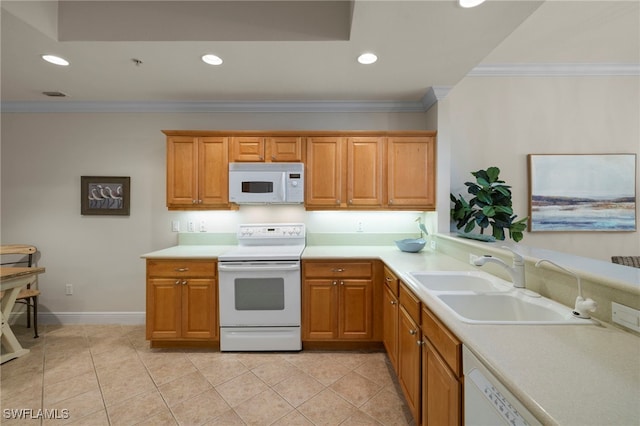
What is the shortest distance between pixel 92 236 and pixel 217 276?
1.91 metres

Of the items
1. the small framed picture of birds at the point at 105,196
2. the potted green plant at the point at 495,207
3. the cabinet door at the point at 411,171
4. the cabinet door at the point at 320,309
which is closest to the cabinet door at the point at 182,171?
the small framed picture of birds at the point at 105,196

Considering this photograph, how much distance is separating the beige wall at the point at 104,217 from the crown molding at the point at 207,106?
6cm

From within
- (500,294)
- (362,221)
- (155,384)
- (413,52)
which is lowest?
(155,384)

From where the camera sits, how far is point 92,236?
3168 millimetres

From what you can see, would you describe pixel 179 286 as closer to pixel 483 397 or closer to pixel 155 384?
pixel 155 384

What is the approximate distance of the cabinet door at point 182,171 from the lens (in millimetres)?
2801

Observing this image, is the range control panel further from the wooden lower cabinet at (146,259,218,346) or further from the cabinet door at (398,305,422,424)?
the cabinet door at (398,305,422,424)

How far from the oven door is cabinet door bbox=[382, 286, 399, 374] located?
0.81 m

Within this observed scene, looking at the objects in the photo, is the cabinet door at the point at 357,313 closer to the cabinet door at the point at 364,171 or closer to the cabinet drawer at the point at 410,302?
the cabinet drawer at the point at 410,302

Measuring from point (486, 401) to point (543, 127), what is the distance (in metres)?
3.44

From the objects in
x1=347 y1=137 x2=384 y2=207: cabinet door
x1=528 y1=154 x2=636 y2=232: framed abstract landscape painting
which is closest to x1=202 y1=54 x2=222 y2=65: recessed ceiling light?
x1=347 y1=137 x2=384 y2=207: cabinet door

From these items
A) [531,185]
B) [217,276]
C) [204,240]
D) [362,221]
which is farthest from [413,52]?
[204,240]

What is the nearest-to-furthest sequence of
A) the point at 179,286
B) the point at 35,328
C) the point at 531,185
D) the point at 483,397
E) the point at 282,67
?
the point at 483,397 → the point at 282,67 → the point at 179,286 → the point at 35,328 → the point at 531,185

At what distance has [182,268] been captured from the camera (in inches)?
99.9
